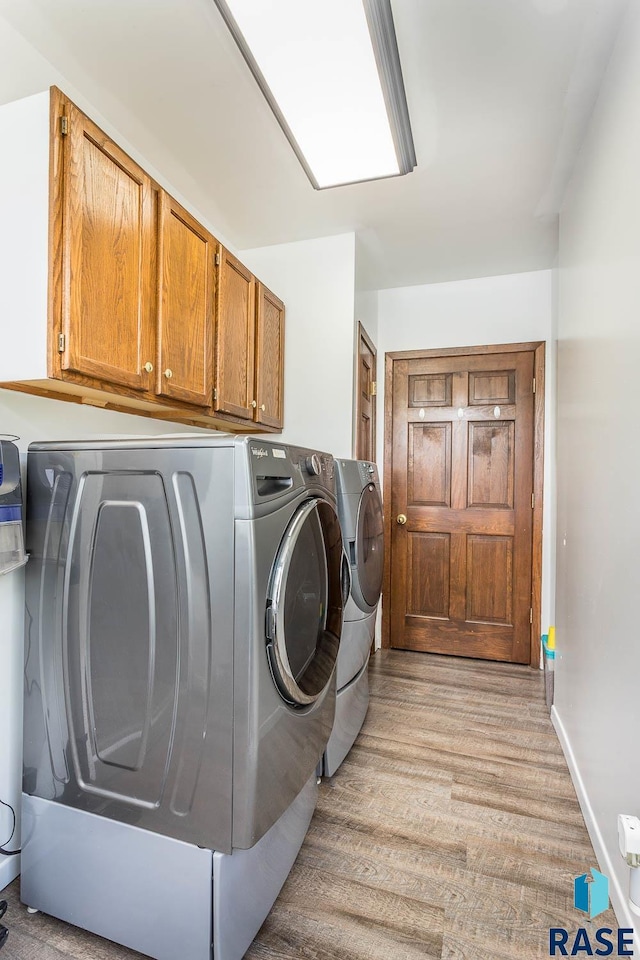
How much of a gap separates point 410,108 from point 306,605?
184cm

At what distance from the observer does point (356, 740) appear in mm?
2195

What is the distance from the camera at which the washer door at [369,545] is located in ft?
7.04

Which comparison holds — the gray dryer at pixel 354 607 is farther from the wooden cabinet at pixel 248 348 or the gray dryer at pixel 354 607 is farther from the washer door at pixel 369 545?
the wooden cabinet at pixel 248 348

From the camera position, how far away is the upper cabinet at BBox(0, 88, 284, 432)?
51.9 inches

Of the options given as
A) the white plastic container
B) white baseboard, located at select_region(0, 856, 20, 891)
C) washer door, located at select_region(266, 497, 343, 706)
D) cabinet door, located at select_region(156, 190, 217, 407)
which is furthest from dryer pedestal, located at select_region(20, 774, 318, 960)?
cabinet door, located at select_region(156, 190, 217, 407)

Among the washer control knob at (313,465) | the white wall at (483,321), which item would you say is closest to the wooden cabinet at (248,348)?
the washer control knob at (313,465)

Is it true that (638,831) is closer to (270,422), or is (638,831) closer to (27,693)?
(27,693)

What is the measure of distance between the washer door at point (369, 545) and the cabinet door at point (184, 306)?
0.85m

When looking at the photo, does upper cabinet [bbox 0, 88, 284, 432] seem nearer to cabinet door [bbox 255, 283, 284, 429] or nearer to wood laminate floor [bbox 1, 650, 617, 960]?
cabinet door [bbox 255, 283, 284, 429]

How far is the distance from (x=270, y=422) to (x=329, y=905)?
6.61 ft

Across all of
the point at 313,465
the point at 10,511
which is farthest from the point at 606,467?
the point at 10,511

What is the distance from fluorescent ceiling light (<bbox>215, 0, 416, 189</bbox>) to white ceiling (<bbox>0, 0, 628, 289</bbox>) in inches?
3.4

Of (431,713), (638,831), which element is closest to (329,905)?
(638,831)

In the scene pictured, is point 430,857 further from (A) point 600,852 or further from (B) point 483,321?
(B) point 483,321
